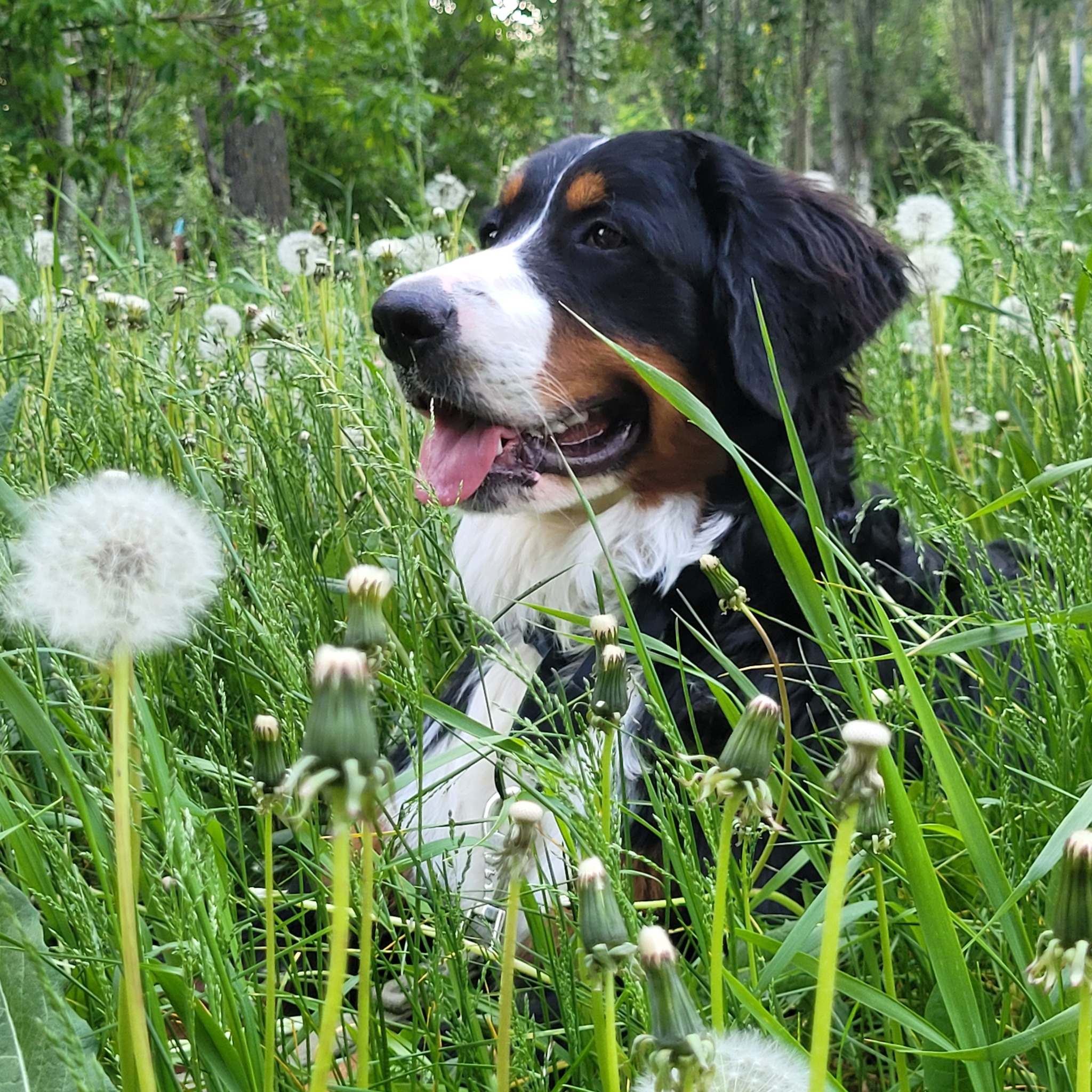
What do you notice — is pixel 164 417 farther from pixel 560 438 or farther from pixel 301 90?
pixel 301 90

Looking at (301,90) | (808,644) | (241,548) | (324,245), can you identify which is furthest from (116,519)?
(301,90)

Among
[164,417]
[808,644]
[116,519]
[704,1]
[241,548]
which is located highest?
[704,1]

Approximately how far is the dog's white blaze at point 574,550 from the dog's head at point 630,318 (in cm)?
6

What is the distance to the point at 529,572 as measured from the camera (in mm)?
2641

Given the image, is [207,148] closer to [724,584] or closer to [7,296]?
[7,296]

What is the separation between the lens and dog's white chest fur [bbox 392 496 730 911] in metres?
2.29

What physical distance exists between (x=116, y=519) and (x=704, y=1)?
18.3 metres

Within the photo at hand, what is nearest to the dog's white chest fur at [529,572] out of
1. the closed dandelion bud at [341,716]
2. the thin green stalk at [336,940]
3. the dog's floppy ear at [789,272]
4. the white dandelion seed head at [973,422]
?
the dog's floppy ear at [789,272]

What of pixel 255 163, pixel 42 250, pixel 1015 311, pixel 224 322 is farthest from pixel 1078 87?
pixel 224 322

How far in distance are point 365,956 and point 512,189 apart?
2.45 metres

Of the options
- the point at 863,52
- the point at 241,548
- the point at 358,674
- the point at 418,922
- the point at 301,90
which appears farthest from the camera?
the point at 863,52

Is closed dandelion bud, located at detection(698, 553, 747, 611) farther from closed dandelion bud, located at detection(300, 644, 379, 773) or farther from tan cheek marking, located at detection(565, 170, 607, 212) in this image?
tan cheek marking, located at detection(565, 170, 607, 212)

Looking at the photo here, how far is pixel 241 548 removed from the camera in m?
1.56

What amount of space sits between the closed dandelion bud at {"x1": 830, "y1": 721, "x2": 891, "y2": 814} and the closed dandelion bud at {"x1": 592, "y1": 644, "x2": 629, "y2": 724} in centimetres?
33
